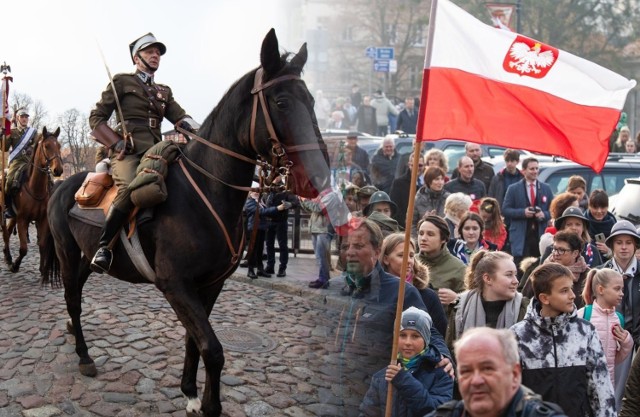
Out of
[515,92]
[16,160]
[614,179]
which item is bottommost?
[16,160]

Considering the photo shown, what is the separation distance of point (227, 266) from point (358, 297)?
149cm

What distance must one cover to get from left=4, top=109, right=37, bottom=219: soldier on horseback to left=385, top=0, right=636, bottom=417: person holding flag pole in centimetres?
966

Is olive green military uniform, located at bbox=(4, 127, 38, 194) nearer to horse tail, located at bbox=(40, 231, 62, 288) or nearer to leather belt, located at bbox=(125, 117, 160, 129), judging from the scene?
horse tail, located at bbox=(40, 231, 62, 288)

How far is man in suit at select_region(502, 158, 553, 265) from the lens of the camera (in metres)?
10.1

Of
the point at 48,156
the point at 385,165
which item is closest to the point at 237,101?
the point at 385,165

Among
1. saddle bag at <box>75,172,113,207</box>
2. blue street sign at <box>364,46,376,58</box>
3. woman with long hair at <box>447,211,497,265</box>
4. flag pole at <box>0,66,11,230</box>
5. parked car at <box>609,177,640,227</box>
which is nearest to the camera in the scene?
saddle bag at <box>75,172,113,207</box>

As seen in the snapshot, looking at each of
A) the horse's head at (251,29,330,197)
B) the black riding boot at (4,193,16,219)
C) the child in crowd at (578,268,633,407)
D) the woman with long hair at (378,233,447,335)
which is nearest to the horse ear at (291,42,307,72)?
the horse's head at (251,29,330,197)

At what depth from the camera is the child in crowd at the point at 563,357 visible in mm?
4418

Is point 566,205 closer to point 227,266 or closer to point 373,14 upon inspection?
point 227,266

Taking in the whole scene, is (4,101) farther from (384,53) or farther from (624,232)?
(384,53)

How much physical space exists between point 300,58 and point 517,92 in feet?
5.22

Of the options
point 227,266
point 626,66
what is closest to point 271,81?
point 227,266

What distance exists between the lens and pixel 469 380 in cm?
296

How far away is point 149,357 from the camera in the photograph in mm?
7070
